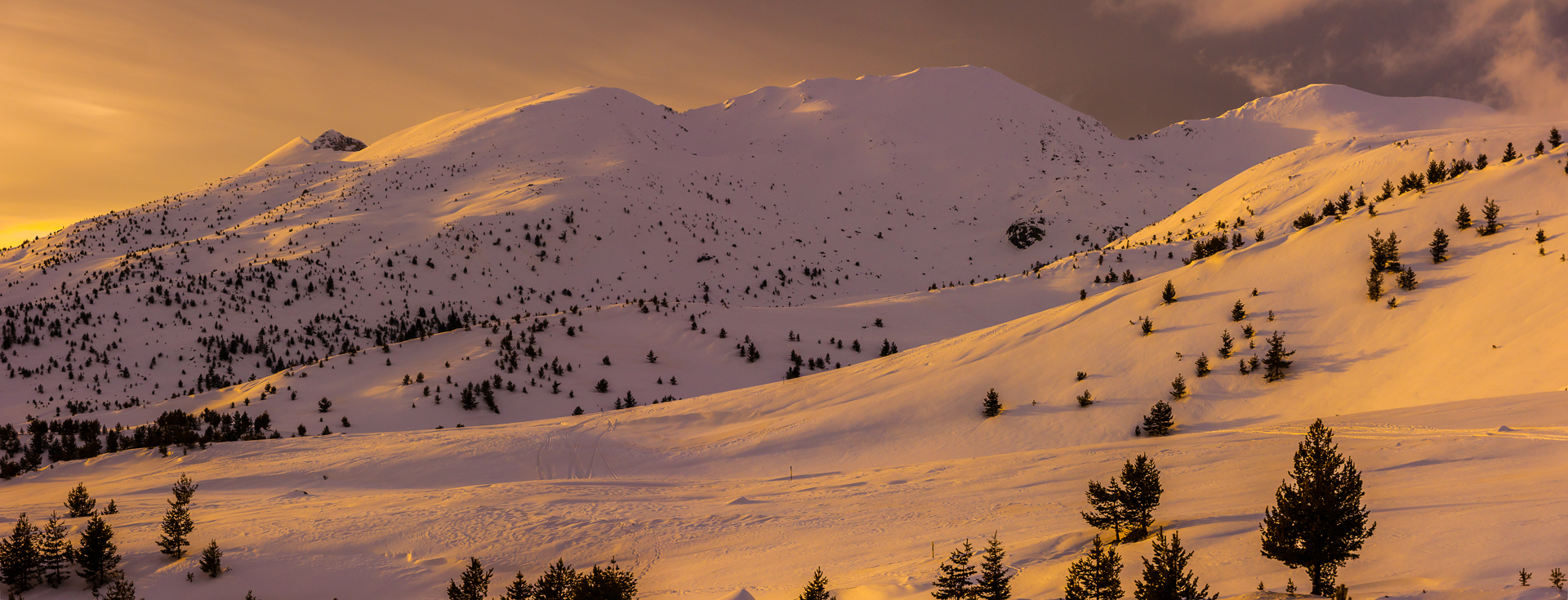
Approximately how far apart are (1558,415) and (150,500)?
1345 inches

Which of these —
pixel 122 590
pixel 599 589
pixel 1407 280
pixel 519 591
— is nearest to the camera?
pixel 599 589

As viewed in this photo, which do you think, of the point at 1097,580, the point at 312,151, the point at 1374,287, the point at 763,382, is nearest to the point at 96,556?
the point at 1097,580

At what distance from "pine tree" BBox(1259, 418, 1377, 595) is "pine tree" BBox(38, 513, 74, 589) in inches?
841

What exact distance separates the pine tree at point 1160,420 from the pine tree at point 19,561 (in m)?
25.9

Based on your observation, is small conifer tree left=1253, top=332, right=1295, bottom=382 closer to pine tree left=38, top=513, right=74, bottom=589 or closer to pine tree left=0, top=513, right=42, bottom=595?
pine tree left=38, top=513, right=74, bottom=589

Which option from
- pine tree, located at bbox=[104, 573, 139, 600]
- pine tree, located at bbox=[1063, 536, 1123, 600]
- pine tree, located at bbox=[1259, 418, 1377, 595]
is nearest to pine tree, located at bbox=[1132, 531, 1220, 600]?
pine tree, located at bbox=[1063, 536, 1123, 600]

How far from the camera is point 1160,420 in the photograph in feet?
63.5

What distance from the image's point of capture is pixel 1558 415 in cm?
1402

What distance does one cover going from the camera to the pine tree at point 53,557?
13.4m

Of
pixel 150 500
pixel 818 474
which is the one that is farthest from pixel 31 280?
pixel 818 474

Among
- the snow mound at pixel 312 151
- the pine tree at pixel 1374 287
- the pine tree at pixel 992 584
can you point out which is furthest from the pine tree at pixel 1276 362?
the snow mound at pixel 312 151

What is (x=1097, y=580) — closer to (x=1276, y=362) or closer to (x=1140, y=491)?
(x=1140, y=491)

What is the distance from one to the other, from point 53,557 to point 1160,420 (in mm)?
25958

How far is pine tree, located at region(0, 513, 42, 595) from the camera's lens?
13047mm
